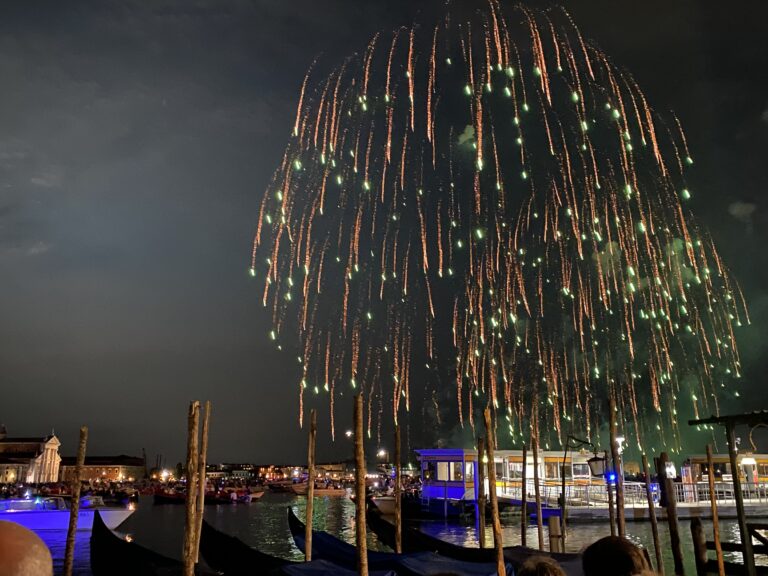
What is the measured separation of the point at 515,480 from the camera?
40.2 meters

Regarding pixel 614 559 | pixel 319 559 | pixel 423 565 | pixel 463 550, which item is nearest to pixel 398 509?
pixel 463 550

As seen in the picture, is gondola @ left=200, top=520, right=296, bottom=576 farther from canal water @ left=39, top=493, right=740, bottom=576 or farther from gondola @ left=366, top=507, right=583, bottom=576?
canal water @ left=39, top=493, right=740, bottom=576

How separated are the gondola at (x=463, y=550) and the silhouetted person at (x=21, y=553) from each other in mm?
8534

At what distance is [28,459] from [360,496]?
5380 inches

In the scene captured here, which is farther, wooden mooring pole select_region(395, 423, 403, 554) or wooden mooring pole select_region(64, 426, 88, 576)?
wooden mooring pole select_region(395, 423, 403, 554)

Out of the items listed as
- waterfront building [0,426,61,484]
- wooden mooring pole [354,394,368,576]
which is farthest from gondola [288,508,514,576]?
waterfront building [0,426,61,484]

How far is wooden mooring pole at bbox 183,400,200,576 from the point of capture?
12688 mm

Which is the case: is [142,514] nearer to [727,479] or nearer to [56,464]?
[727,479]

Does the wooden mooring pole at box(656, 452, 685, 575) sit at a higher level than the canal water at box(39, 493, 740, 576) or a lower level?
higher

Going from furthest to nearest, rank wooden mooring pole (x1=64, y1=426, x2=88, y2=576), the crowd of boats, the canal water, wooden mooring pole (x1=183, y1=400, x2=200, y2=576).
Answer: the canal water
wooden mooring pole (x1=64, y1=426, x2=88, y2=576)
the crowd of boats
wooden mooring pole (x1=183, y1=400, x2=200, y2=576)

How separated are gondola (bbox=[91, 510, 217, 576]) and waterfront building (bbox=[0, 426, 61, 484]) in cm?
11913

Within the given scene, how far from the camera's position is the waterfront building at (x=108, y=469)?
15250 cm

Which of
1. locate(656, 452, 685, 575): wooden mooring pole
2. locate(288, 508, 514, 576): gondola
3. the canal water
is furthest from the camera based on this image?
the canal water

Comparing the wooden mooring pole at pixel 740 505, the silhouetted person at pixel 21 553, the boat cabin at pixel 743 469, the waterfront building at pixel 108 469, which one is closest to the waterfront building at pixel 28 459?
the waterfront building at pixel 108 469
